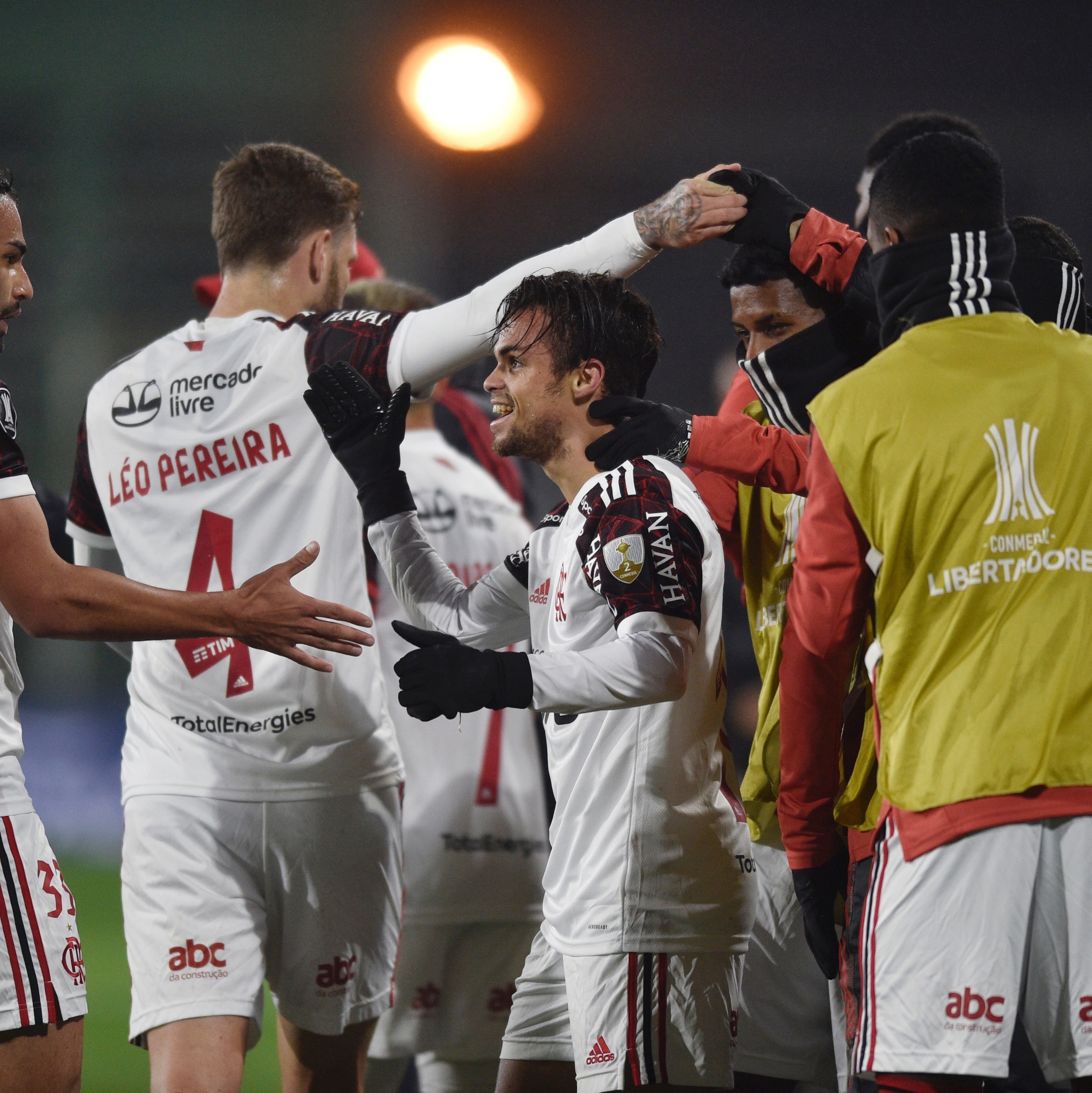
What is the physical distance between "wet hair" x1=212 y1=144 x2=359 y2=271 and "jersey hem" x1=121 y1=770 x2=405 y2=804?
123 centimetres

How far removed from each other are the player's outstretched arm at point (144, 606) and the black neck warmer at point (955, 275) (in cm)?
109

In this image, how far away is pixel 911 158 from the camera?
209 centimetres

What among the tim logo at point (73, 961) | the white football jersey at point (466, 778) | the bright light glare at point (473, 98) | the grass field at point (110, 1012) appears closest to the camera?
the tim logo at point (73, 961)

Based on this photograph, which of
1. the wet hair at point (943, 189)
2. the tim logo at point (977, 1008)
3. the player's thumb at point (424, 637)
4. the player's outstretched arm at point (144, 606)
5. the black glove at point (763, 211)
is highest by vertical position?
the black glove at point (763, 211)

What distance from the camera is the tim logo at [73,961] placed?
2230mm

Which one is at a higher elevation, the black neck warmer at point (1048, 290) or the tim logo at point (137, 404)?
the black neck warmer at point (1048, 290)

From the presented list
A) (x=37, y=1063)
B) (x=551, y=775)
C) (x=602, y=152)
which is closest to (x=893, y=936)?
(x=551, y=775)

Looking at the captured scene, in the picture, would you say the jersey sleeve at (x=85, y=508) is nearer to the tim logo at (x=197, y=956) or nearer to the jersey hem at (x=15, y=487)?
the jersey hem at (x=15, y=487)

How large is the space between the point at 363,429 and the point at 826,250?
1040 millimetres

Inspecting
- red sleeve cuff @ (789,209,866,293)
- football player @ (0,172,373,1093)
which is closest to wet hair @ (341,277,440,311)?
red sleeve cuff @ (789,209,866,293)

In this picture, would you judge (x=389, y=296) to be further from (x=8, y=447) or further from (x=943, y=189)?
(x=943, y=189)

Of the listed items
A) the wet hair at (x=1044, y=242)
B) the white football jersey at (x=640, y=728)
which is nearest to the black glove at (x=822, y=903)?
the white football jersey at (x=640, y=728)

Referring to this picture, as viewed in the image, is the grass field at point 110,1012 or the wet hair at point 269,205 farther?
the grass field at point 110,1012

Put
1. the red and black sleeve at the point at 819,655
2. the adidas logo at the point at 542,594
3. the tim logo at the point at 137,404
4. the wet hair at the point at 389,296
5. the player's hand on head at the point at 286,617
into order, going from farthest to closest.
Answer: the wet hair at the point at 389,296
the tim logo at the point at 137,404
the adidas logo at the point at 542,594
the player's hand on head at the point at 286,617
the red and black sleeve at the point at 819,655
